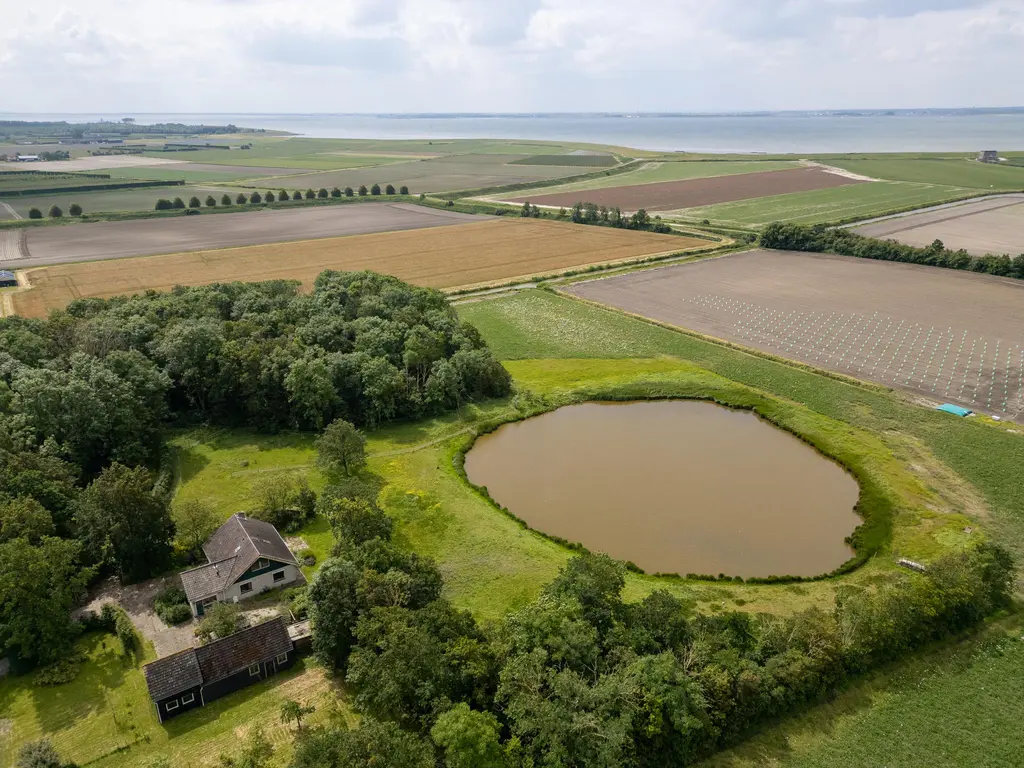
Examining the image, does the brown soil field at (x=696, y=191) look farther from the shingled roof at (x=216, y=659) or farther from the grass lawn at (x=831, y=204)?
the shingled roof at (x=216, y=659)

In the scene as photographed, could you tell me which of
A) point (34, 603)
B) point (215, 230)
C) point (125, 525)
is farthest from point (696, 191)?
point (34, 603)

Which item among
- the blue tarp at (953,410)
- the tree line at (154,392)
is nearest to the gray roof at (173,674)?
the tree line at (154,392)

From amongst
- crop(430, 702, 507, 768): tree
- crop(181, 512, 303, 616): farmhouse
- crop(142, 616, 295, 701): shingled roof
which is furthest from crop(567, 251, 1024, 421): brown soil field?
crop(142, 616, 295, 701): shingled roof

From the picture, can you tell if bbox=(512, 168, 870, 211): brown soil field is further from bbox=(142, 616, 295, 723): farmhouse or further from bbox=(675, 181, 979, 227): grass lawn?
bbox=(142, 616, 295, 723): farmhouse

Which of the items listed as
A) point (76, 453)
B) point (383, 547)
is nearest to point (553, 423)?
point (383, 547)

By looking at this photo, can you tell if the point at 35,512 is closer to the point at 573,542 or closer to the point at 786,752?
the point at 573,542

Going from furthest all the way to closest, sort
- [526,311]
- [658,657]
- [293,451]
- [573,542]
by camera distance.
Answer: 1. [526,311]
2. [293,451]
3. [573,542]
4. [658,657]
